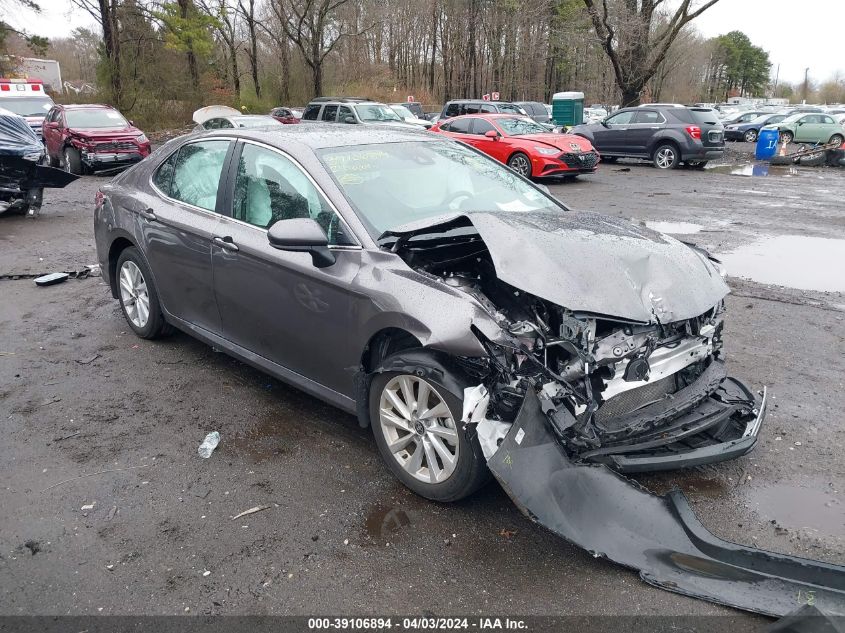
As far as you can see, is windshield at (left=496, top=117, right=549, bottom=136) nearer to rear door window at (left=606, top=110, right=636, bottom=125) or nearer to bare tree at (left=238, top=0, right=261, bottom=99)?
rear door window at (left=606, top=110, right=636, bottom=125)

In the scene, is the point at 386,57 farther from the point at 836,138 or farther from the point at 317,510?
the point at 317,510

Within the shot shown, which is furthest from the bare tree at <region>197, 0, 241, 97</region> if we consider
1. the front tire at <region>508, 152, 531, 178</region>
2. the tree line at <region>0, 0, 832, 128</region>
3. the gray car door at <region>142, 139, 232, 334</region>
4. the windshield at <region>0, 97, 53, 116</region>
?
the gray car door at <region>142, 139, 232, 334</region>

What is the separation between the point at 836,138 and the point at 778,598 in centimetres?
2741

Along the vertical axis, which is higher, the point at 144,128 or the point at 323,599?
the point at 144,128

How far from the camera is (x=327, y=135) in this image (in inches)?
166

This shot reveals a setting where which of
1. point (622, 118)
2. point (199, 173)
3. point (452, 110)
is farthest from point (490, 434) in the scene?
point (452, 110)

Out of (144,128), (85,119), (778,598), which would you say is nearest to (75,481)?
(778,598)

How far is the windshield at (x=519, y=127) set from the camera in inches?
658

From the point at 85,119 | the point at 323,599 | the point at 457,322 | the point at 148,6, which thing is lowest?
the point at 323,599

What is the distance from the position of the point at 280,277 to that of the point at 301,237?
507 millimetres

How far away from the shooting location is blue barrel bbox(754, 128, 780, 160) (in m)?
23.0

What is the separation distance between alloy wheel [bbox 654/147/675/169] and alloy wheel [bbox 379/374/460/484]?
18.8m

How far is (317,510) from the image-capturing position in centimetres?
323

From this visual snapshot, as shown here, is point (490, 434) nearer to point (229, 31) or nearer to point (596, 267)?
point (596, 267)
